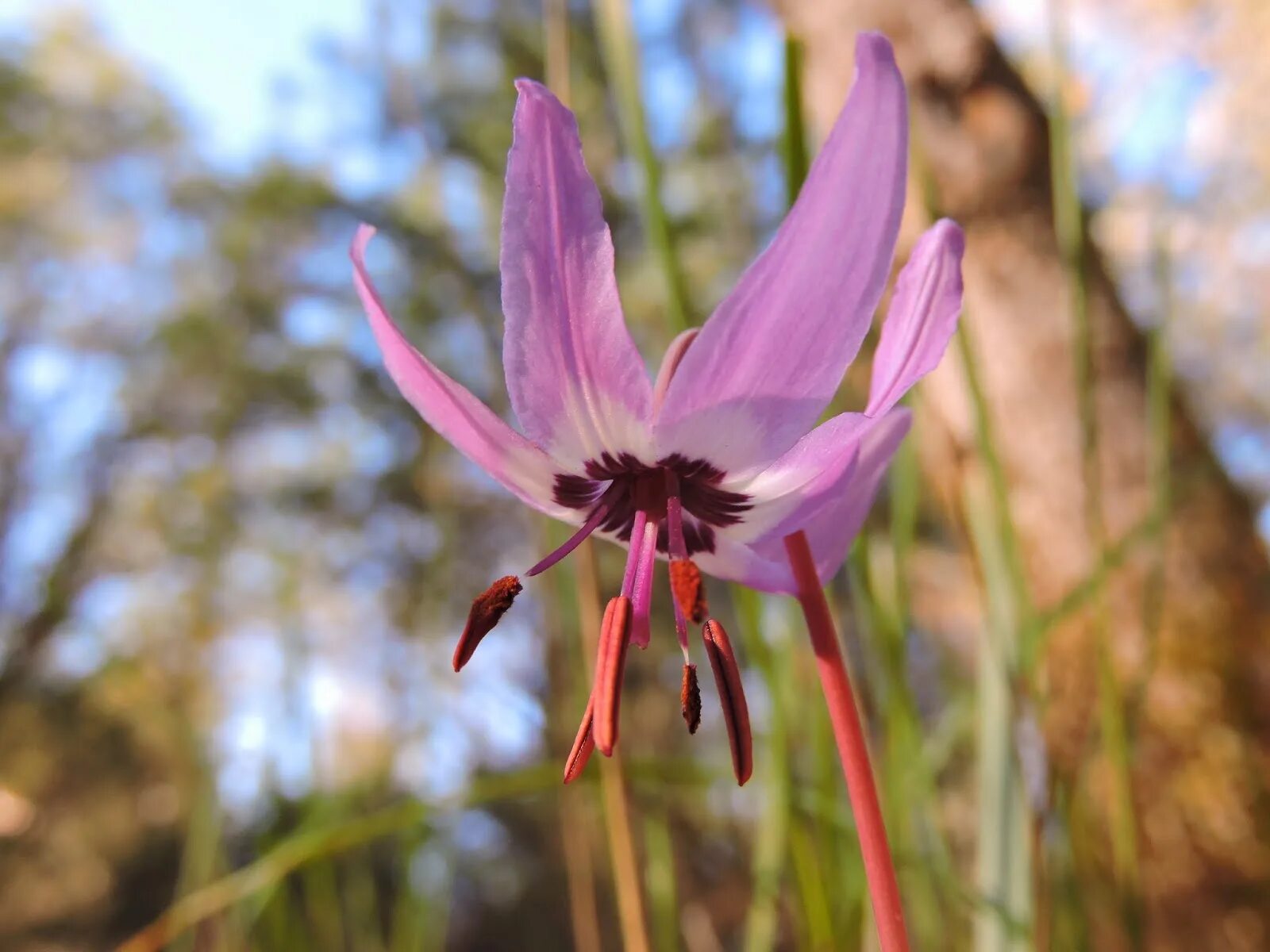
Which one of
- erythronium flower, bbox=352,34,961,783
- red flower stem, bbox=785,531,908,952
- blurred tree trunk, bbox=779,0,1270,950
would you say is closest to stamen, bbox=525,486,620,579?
erythronium flower, bbox=352,34,961,783

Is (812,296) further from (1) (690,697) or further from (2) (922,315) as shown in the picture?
(1) (690,697)

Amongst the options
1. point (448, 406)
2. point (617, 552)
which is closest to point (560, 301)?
point (448, 406)

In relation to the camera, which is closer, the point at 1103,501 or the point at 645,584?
the point at 645,584

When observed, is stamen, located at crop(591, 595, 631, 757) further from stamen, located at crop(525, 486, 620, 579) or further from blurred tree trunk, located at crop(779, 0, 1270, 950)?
blurred tree trunk, located at crop(779, 0, 1270, 950)

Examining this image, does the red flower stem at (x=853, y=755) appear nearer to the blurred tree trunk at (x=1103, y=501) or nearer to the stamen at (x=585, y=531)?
the stamen at (x=585, y=531)

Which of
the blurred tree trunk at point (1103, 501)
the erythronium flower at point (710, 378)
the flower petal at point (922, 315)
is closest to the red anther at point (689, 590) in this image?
the erythronium flower at point (710, 378)

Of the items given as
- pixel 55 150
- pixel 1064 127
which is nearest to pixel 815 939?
pixel 1064 127
